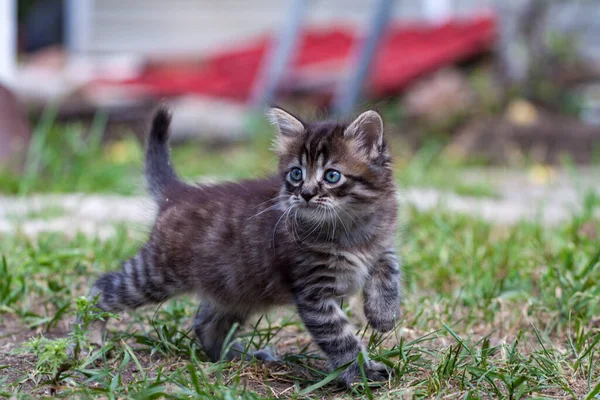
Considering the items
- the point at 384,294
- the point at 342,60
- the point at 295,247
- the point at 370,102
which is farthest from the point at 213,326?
the point at 342,60

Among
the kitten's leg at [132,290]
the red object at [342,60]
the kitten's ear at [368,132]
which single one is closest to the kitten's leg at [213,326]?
the kitten's leg at [132,290]

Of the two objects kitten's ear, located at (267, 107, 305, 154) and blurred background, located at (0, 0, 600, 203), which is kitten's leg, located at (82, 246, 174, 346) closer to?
kitten's ear, located at (267, 107, 305, 154)

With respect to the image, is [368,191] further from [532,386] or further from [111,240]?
[111,240]

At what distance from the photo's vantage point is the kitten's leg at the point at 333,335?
2.95 meters

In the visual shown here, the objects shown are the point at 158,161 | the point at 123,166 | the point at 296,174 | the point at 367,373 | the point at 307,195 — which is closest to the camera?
the point at 367,373

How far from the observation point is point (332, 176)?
10.2 feet

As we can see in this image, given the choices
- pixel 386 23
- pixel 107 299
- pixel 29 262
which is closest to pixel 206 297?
pixel 107 299

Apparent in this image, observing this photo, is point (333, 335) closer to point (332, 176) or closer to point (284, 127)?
point (332, 176)

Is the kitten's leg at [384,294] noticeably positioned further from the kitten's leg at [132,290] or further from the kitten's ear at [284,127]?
the kitten's leg at [132,290]

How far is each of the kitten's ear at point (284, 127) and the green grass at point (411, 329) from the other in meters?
0.73

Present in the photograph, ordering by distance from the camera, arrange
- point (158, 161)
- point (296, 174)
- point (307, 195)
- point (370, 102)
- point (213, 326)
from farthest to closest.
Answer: point (370, 102) < point (158, 161) < point (213, 326) < point (296, 174) < point (307, 195)

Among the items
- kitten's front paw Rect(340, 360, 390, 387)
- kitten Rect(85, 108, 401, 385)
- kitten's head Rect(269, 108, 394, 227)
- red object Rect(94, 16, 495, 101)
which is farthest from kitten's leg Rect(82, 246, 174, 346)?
red object Rect(94, 16, 495, 101)

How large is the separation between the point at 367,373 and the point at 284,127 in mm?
1020

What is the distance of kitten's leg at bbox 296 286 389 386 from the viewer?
9.67ft
